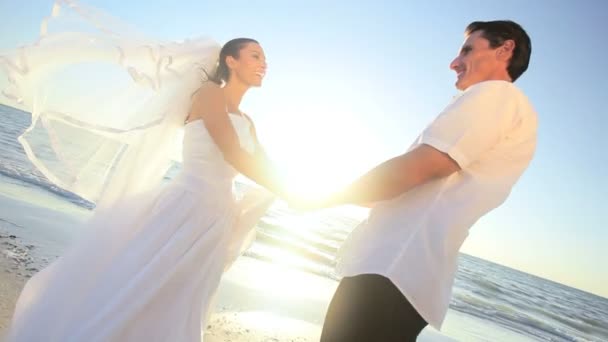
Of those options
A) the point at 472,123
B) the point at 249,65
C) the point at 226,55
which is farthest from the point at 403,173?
the point at 226,55

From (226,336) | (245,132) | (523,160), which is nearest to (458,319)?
(226,336)

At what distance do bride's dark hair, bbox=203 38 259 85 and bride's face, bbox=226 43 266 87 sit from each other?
0.11ft

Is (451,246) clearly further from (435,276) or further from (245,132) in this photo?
(245,132)

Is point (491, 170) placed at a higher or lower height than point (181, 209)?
higher

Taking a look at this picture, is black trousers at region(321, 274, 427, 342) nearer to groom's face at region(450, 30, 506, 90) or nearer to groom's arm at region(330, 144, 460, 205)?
groom's arm at region(330, 144, 460, 205)

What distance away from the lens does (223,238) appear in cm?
344

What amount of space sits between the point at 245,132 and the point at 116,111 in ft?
3.79

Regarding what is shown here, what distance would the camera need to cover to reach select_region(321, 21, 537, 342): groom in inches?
63.5

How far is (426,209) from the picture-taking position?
1.67 meters

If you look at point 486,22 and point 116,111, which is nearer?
point 486,22

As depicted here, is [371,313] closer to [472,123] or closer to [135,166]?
[472,123]

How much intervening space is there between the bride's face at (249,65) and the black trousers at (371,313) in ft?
9.11

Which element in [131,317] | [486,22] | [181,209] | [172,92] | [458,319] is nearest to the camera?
[486,22]

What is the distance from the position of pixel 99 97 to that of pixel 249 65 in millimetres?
1381
